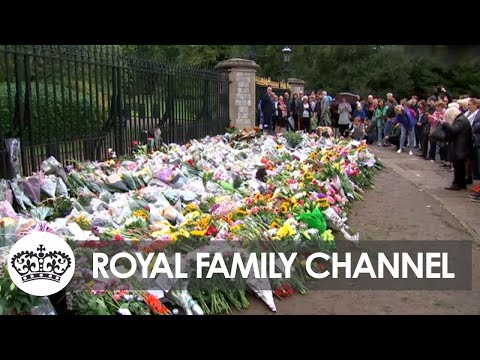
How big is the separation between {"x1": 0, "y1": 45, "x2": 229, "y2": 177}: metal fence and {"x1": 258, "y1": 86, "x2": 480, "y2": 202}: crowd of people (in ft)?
12.9

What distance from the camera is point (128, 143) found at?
849 centimetres

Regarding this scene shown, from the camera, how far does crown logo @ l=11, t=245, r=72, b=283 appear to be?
3045mm

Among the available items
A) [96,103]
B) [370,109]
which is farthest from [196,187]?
[370,109]

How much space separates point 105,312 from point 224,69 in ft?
37.4

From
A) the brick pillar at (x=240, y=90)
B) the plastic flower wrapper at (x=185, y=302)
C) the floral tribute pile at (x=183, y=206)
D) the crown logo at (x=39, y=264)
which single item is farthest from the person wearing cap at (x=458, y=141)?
the crown logo at (x=39, y=264)

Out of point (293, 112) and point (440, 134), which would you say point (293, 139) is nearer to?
point (440, 134)

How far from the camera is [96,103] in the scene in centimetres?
733

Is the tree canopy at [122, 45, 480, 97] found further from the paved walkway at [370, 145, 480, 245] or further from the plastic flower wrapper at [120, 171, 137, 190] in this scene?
→ the plastic flower wrapper at [120, 171, 137, 190]

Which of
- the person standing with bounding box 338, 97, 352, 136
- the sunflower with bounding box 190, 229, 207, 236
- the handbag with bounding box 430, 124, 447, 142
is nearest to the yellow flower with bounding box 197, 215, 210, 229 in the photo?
the sunflower with bounding box 190, 229, 207, 236

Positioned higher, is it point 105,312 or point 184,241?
point 184,241

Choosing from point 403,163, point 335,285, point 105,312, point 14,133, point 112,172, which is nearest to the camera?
point 105,312

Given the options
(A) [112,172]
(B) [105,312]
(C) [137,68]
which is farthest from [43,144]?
(B) [105,312]

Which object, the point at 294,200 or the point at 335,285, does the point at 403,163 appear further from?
the point at 335,285

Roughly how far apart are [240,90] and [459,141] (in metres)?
6.71
